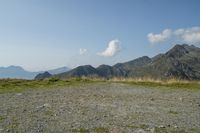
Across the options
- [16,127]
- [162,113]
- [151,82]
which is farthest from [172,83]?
[16,127]

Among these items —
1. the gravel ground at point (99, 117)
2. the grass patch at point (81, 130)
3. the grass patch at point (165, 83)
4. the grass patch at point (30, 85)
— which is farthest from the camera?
the grass patch at point (165, 83)

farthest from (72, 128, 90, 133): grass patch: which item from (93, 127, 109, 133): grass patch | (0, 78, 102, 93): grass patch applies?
(0, 78, 102, 93): grass patch

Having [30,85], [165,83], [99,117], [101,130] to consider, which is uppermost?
[165,83]

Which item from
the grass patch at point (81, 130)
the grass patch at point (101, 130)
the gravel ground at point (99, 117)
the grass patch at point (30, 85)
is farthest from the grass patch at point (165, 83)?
the grass patch at point (81, 130)

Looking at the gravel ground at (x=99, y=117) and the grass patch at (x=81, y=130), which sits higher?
the gravel ground at (x=99, y=117)

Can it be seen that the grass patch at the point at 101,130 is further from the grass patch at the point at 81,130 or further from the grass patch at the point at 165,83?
the grass patch at the point at 165,83

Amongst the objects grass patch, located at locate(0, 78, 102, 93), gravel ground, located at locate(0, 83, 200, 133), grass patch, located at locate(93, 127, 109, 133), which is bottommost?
grass patch, located at locate(93, 127, 109, 133)

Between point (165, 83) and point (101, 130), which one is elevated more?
point (165, 83)

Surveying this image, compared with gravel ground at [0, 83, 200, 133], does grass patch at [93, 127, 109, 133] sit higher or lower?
lower

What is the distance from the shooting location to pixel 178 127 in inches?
501

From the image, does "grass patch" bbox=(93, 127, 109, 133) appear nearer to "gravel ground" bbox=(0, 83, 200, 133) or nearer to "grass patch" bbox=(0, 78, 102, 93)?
"gravel ground" bbox=(0, 83, 200, 133)

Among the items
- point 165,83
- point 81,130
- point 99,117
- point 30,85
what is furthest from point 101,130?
point 165,83

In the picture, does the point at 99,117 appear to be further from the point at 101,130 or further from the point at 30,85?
the point at 30,85

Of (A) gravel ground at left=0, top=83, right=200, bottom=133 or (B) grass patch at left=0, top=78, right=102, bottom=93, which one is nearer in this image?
(A) gravel ground at left=0, top=83, right=200, bottom=133
